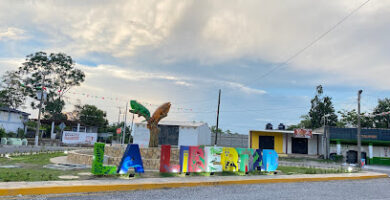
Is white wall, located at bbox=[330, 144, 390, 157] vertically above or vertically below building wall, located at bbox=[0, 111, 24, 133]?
below

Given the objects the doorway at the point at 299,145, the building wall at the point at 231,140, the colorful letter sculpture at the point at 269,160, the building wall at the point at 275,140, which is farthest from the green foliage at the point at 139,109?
the building wall at the point at 231,140

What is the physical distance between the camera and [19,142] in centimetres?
3416

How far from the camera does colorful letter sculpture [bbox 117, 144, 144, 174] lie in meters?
10.4

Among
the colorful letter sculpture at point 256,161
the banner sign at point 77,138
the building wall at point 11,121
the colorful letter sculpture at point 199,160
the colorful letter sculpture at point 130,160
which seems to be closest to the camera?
the colorful letter sculpture at point 199,160

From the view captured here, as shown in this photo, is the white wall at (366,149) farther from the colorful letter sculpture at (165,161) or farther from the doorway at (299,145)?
the colorful letter sculpture at (165,161)

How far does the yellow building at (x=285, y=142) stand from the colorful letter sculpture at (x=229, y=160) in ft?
75.7

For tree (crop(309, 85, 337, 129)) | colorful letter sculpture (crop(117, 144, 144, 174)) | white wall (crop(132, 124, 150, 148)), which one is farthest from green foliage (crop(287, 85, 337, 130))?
colorful letter sculpture (crop(117, 144, 144, 174))

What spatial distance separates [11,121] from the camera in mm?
43531

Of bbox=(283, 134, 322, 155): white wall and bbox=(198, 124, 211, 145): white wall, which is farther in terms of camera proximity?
bbox=(198, 124, 211, 145): white wall

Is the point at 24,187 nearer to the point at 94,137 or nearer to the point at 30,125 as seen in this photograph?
the point at 94,137

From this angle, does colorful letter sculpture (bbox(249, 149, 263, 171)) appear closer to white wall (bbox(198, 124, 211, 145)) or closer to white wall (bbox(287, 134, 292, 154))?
white wall (bbox(287, 134, 292, 154))

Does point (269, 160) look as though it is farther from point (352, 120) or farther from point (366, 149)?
point (352, 120)

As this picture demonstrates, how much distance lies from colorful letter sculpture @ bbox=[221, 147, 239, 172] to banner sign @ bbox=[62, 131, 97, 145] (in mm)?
32413

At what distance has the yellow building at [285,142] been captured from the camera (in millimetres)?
35344
